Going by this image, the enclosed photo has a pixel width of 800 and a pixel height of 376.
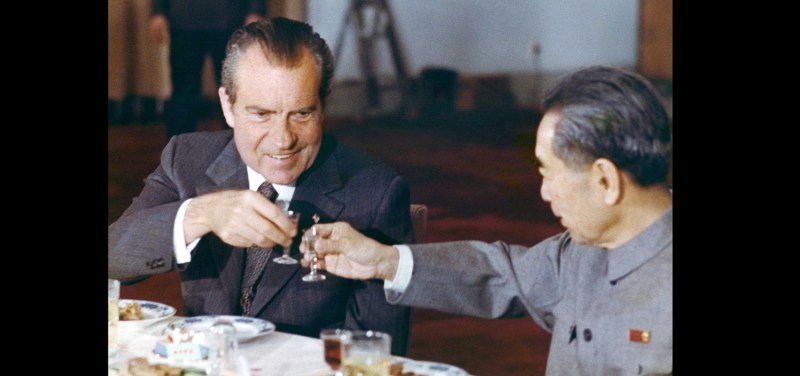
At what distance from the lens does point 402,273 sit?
331cm

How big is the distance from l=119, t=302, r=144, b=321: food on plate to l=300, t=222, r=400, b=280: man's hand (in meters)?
0.48

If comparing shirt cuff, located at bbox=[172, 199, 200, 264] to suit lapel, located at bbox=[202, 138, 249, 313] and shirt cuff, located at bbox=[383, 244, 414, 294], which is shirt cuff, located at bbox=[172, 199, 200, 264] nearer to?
Result: suit lapel, located at bbox=[202, 138, 249, 313]

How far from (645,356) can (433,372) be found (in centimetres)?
52

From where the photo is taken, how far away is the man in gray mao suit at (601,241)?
2990 mm

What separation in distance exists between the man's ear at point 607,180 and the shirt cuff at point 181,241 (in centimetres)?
117

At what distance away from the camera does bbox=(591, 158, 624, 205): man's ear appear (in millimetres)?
3012

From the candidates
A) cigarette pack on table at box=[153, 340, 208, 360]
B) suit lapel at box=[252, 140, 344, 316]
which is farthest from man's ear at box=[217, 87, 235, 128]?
cigarette pack on table at box=[153, 340, 208, 360]

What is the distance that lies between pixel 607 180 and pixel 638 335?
1.25 ft

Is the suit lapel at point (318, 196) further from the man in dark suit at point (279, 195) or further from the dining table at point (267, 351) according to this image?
the dining table at point (267, 351)

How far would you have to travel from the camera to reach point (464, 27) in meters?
3.29

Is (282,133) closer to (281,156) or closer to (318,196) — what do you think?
(281,156)
